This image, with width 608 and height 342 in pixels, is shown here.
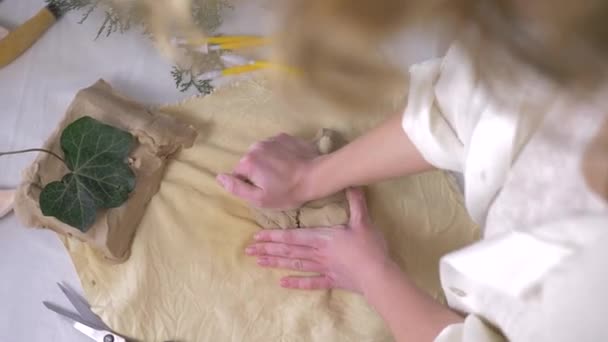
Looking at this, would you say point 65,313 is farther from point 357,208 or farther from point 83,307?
point 357,208

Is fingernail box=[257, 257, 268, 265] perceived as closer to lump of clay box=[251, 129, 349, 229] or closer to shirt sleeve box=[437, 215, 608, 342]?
lump of clay box=[251, 129, 349, 229]

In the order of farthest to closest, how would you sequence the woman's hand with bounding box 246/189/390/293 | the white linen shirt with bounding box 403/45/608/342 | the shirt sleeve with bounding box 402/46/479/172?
the woman's hand with bounding box 246/189/390/293, the shirt sleeve with bounding box 402/46/479/172, the white linen shirt with bounding box 403/45/608/342

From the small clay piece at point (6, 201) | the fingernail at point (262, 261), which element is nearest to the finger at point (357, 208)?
the fingernail at point (262, 261)

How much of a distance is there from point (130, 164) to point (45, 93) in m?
0.20

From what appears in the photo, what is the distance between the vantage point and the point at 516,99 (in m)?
0.28

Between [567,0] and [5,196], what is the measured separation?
0.67m

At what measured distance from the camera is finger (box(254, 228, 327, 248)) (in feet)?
2.06

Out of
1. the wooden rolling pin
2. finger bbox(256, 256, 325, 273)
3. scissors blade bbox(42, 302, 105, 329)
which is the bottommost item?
scissors blade bbox(42, 302, 105, 329)

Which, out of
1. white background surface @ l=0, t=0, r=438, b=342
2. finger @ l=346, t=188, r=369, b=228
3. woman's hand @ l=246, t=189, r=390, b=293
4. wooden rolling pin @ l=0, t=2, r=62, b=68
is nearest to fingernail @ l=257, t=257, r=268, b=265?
woman's hand @ l=246, t=189, r=390, b=293

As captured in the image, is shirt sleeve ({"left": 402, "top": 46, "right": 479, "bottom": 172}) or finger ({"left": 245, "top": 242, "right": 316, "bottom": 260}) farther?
finger ({"left": 245, "top": 242, "right": 316, "bottom": 260})

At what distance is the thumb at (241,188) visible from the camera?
0.62 meters

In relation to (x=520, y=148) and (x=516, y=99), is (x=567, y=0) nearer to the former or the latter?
(x=516, y=99)

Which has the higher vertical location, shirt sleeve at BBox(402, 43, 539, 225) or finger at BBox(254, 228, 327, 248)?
shirt sleeve at BBox(402, 43, 539, 225)

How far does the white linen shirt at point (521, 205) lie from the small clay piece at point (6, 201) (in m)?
0.49
